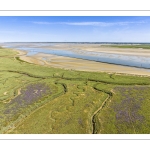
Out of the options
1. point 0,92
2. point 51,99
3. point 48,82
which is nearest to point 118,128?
point 51,99

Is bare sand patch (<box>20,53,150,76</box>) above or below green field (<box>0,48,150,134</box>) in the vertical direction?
above

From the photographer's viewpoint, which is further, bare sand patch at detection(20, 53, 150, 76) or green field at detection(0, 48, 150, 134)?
bare sand patch at detection(20, 53, 150, 76)

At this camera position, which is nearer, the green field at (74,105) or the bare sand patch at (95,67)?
the green field at (74,105)

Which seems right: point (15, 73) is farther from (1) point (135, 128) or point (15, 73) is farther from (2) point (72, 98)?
(1) point (135, 128)

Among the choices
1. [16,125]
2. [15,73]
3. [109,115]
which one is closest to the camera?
[16,125]

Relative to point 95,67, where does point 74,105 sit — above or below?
below

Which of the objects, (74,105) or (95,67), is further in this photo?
(95,67)

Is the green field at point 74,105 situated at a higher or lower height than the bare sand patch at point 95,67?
lower
